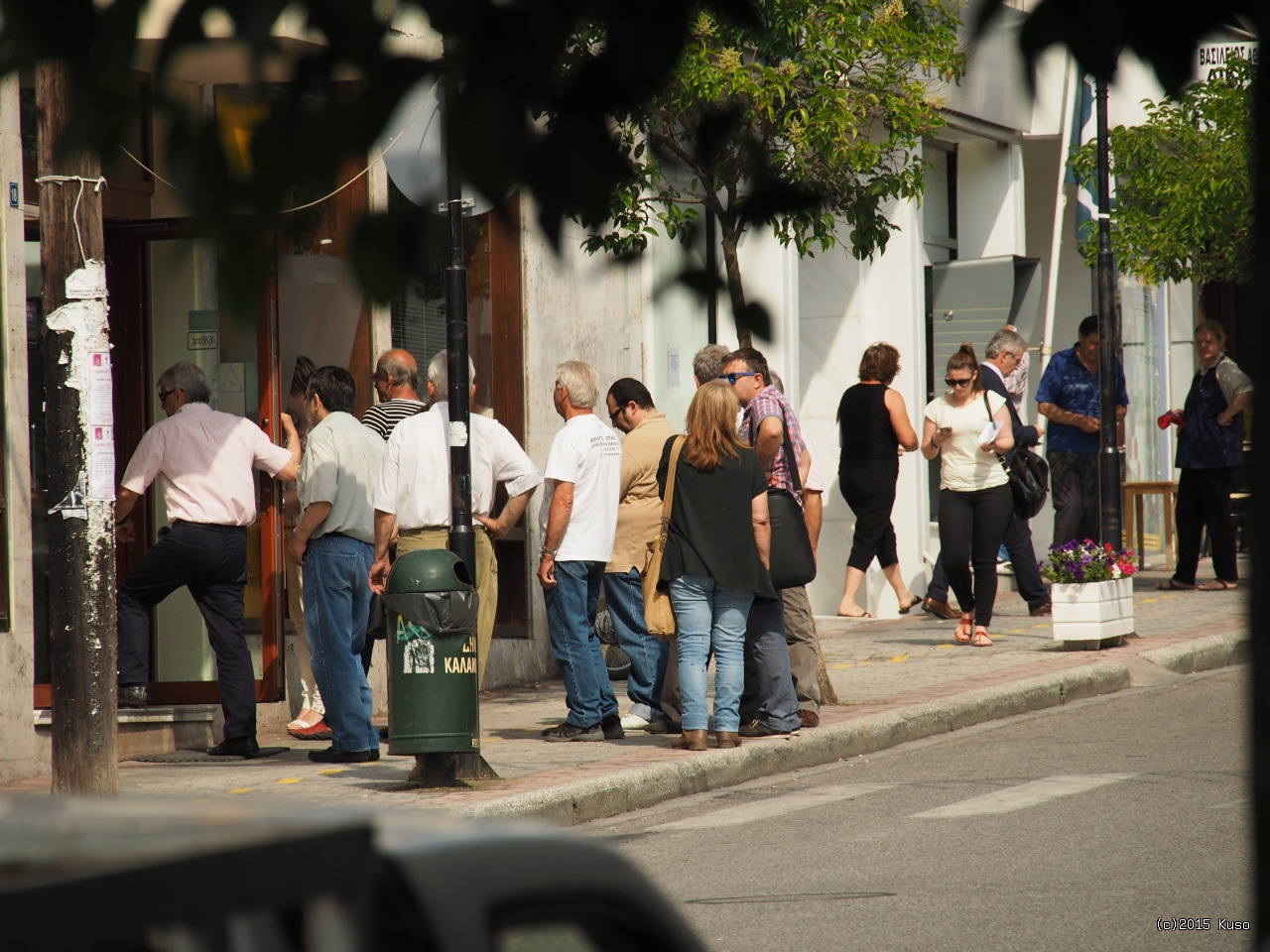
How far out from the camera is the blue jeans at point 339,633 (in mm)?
8992

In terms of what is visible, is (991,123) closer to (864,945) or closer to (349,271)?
(864,945)

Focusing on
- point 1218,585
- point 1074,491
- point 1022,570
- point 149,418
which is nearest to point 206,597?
point 149,418

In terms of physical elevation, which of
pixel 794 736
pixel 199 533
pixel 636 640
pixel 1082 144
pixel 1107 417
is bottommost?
pixel 794 736

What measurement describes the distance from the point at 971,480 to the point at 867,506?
1.42 meters

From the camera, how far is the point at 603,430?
9633 mm

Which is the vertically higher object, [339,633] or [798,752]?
[339,633]

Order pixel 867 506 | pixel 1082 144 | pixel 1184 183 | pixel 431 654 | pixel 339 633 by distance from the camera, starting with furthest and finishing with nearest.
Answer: pixel 1082 144 → pixel 1184 183 → pixel 867 506 → pixel 339 633 → pixel 431 654

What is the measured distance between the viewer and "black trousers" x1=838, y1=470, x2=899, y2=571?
1396 cm

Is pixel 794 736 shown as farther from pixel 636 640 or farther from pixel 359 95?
pixel 359 95

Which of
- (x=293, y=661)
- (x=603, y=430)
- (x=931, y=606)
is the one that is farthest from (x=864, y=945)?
(x=931, y=606)

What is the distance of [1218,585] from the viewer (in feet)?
54.3

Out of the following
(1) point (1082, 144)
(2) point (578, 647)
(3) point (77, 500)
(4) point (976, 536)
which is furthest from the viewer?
(1) point (1082, 144)

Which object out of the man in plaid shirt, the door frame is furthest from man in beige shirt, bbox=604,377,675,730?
the door frame

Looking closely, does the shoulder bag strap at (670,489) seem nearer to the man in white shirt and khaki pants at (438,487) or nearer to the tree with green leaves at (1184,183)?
the man in white shirt and khaki pants at (438,487)
